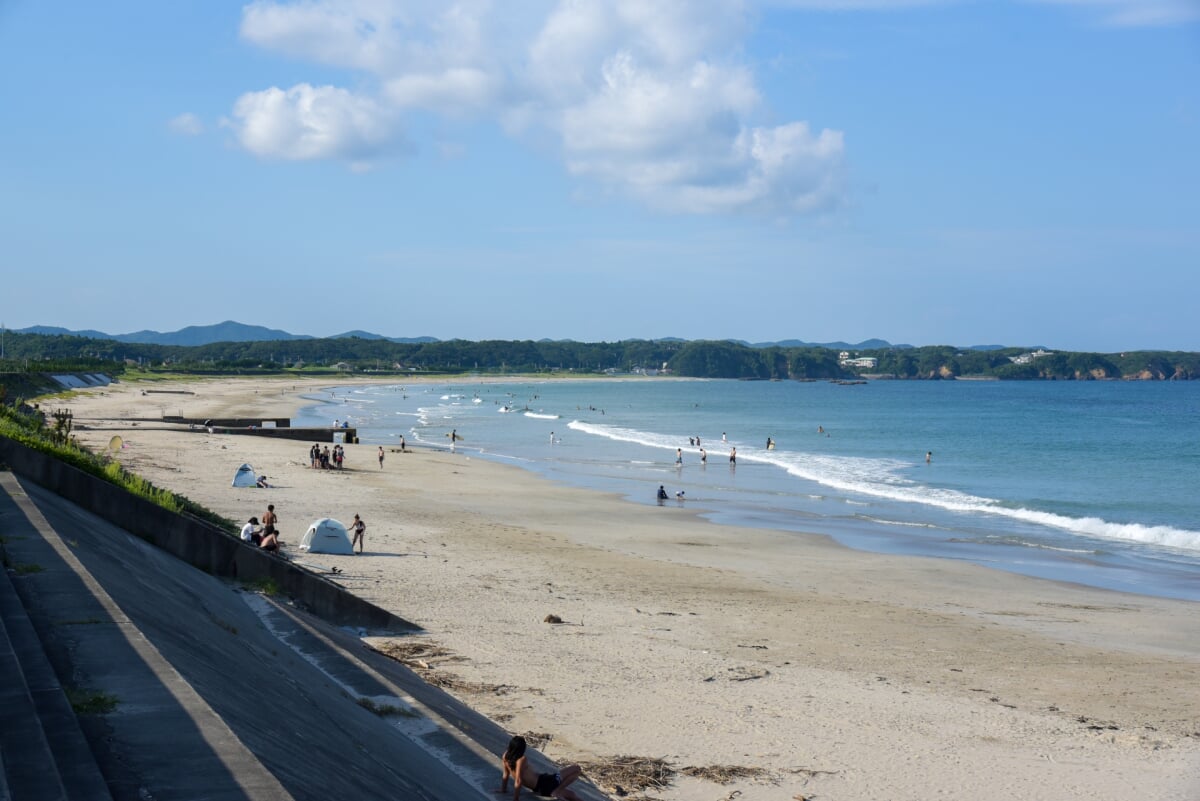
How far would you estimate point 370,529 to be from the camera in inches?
1000

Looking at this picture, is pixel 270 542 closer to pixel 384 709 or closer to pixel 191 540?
pixel 191 540

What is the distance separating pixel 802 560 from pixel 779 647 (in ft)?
32.7

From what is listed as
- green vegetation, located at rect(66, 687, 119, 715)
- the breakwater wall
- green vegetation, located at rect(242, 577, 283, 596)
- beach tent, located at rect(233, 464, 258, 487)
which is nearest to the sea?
beach tent, located at rect(233, 464, 258, 487)

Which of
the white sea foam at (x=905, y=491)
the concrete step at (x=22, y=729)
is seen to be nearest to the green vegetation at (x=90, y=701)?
the concrete step at (x=22, y=729)

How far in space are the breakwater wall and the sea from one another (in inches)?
668

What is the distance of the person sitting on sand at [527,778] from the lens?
7750 millimetres

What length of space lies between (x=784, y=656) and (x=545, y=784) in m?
7.89

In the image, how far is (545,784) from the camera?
779 centimetres

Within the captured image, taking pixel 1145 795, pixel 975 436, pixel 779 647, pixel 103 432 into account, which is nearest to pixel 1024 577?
pixel 779 647

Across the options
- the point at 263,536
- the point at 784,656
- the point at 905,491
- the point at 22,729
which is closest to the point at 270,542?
the point at 263,536

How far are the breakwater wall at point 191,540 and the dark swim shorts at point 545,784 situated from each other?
708 centimetres

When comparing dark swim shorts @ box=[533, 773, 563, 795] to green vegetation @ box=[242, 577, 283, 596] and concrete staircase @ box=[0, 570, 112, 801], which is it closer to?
concrete staircase @ box=[0, 570, 112, 801]

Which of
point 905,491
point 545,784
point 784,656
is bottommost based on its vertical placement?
point 905,491

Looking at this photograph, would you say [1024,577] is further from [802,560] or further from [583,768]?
[583,768]
